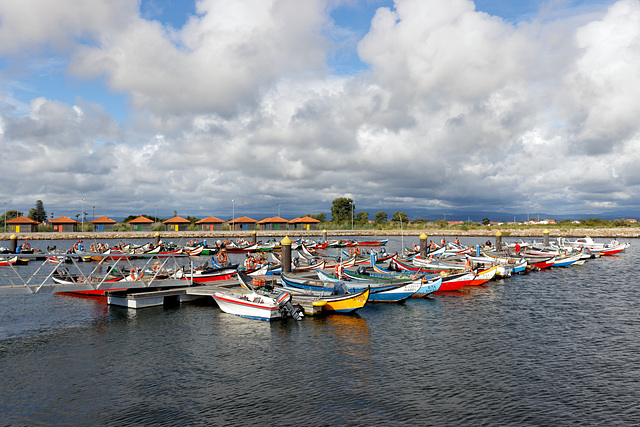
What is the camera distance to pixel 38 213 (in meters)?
154

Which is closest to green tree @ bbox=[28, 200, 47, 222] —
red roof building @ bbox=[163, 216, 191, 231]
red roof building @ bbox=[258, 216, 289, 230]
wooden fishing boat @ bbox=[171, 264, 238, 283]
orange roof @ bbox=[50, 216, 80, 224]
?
orange roof @ bbox=[50, 216, 80, 224]

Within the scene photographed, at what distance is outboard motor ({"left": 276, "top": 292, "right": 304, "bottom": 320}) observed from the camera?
24859 millimetres

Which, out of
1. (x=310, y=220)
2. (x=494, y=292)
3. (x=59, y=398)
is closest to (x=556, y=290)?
(x=494, y=292)

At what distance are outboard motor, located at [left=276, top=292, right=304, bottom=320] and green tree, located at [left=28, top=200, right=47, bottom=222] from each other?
16281cm

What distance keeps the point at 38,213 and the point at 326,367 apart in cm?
17151

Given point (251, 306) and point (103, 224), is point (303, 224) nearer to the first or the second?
point (103, 224)

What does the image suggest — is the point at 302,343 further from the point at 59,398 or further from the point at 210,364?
the point at 59,398

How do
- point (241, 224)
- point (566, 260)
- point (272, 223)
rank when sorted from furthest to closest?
1. point (272, 223)
2. point (241, 224)
3. point (566, 260)

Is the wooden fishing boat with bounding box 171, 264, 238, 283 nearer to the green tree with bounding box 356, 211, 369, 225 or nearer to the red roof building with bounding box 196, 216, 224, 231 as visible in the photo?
the red roof building with bounding box 196, 216, 224, 231

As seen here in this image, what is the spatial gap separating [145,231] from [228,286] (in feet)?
331

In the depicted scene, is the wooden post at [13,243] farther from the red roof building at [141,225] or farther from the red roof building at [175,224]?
the red roof building at [141,225]

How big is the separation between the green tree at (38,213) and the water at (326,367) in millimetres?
147783

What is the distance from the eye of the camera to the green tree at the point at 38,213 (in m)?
153

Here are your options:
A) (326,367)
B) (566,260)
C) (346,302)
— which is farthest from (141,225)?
(326,367)
